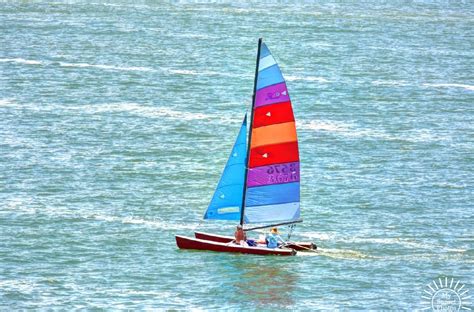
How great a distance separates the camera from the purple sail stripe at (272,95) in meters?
91.3

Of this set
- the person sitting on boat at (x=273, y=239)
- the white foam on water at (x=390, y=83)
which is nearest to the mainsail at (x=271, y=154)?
the person sitting on boat at (x=273, y=239)

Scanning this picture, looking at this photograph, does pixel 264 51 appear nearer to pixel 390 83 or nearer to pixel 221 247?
pixel 221 247

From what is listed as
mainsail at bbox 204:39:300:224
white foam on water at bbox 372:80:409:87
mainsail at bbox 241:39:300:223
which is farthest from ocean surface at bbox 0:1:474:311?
mainsail at bbox 241:39:300:223

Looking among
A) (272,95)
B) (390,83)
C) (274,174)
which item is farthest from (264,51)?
(390,83)

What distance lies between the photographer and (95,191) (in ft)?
368

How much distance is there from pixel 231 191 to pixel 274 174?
2.63 metres

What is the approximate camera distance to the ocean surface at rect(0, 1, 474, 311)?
294 feet

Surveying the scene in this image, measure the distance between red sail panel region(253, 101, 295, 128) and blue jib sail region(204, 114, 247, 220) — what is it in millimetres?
2259

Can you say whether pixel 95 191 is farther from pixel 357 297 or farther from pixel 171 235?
pixel 357 297

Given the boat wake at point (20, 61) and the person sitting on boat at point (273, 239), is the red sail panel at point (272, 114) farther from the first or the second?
the boat wake at point (20, 61)

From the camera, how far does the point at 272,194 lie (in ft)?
306

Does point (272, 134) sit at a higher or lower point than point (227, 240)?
higher

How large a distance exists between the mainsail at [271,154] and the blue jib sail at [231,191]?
41 centimetres

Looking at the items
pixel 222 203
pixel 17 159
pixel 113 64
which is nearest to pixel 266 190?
pixel 222 203
